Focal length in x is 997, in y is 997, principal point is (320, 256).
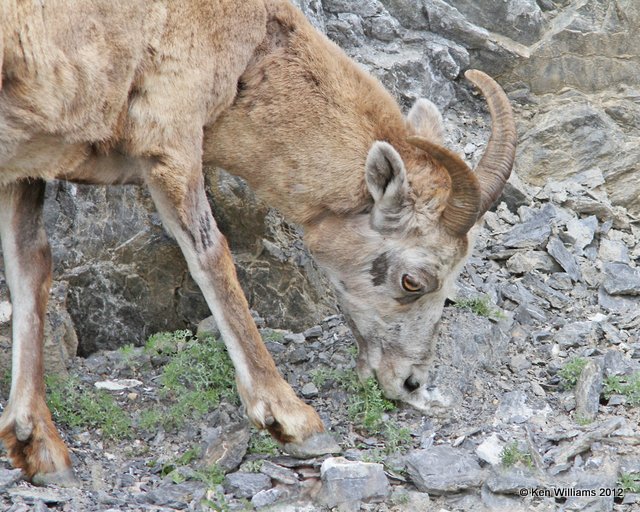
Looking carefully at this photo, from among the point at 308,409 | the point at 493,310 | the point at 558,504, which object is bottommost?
the point at 558,504

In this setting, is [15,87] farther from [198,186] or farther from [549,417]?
[549,417]

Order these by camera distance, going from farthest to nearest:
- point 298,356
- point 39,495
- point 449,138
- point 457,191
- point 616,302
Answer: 1. point 449,138
2. point 616,302
3. point 298,356
4. point 457,191
5. point 39,495

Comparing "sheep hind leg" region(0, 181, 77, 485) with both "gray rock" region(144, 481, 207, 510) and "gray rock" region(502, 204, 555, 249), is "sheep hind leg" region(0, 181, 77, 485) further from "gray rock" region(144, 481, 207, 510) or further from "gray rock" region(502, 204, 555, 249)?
"gray rock" region(502, 204, 555, 249)

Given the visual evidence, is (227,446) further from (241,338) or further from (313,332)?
(313,332)

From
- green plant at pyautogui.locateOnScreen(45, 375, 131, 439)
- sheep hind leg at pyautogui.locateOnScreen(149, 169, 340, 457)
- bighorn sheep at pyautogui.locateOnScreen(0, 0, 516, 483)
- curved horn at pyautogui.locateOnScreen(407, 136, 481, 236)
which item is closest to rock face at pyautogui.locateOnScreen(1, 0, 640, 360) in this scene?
green plant at pyautogui.locateOnScreen(45, 375, 131, 439)

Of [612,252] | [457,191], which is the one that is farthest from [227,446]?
[612,252]

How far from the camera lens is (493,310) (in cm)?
909

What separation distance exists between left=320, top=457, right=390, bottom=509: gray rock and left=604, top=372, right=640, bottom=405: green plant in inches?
89.2

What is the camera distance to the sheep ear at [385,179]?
7.17m

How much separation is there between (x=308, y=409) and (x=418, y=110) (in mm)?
2641

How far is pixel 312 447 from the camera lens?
710cm

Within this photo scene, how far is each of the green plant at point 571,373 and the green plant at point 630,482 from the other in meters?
1.53

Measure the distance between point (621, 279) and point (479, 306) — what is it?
74.9 inches

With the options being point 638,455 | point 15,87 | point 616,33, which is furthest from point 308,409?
point 616,33
